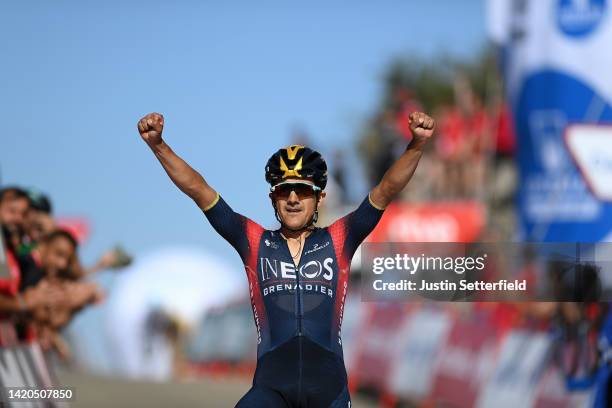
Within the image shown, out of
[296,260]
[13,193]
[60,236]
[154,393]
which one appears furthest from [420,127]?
[154,393]

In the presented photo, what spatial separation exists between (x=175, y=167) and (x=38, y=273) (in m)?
4.07

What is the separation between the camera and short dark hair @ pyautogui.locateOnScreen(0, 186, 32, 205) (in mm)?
9891

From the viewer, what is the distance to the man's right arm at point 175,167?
6230 mm

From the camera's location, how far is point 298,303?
6.30 meters

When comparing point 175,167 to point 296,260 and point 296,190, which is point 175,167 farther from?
point 296,260

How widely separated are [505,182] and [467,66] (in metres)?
23.2

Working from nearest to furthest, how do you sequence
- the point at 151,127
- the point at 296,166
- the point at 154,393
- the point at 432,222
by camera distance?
the point at 151,127 → the point at 296,166 → the point at 154,393 → the point at 432,222

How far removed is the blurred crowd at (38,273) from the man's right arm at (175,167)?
8.60ft

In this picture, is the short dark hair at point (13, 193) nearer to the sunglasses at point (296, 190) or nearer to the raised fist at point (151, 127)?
the raised fist at point (151, 127)

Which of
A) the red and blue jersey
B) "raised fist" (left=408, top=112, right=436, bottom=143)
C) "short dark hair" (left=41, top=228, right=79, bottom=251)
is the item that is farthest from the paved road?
"raised fist" (left=408, top=112, right=436, bottom=143)

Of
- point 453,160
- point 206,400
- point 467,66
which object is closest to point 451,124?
point 453,160

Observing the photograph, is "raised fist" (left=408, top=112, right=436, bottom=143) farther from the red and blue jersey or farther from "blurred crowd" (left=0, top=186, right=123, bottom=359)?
"blurred crowd" (left=0, top=186, right=123, bottom=359)

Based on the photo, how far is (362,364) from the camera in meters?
17.0

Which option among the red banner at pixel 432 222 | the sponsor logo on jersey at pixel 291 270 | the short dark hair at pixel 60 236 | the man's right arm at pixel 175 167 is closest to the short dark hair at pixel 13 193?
the short dark hair at pixel 60 236
